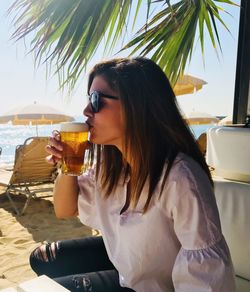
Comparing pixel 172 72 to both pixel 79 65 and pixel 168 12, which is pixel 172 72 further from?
pixel 79 65

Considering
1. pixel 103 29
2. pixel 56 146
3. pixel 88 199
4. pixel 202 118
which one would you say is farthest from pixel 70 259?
pixel 202 118

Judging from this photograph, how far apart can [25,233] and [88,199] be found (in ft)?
8.46

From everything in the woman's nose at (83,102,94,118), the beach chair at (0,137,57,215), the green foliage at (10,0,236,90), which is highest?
the green foliage at (10,0,236,90)

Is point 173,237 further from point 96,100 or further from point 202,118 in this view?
point 202,118

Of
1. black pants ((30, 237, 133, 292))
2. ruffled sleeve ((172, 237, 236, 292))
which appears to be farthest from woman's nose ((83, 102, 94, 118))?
black pants ((30, 237, 133, 292))

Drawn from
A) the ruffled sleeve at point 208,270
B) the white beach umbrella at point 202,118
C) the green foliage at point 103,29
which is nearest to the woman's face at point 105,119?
the ruffled sleeve at point 208,270

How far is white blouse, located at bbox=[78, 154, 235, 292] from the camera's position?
3.57ft

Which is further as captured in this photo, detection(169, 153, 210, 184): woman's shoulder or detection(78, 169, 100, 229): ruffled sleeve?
detection(78, 169, 100, 229): ruffled sleeve

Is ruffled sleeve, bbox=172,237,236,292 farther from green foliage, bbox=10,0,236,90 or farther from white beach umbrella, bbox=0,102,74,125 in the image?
white beach umbrella, bbox=0,102,74,125

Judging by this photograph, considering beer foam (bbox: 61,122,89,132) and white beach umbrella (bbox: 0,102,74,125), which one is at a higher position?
beer foam (bbox: 61,122,89,132)

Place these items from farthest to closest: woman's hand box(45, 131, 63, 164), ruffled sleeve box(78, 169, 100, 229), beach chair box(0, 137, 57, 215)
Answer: beach chair box(0, 137, 57, 215), ruffled sleeve box(78, 169, 100, 229), woman's hand box(45, 131, 63, 164)

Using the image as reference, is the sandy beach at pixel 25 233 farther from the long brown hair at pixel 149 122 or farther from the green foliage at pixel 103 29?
the long brown hair at pixel 149 122

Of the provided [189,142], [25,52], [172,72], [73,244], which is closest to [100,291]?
[73,244]

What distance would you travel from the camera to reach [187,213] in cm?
112
